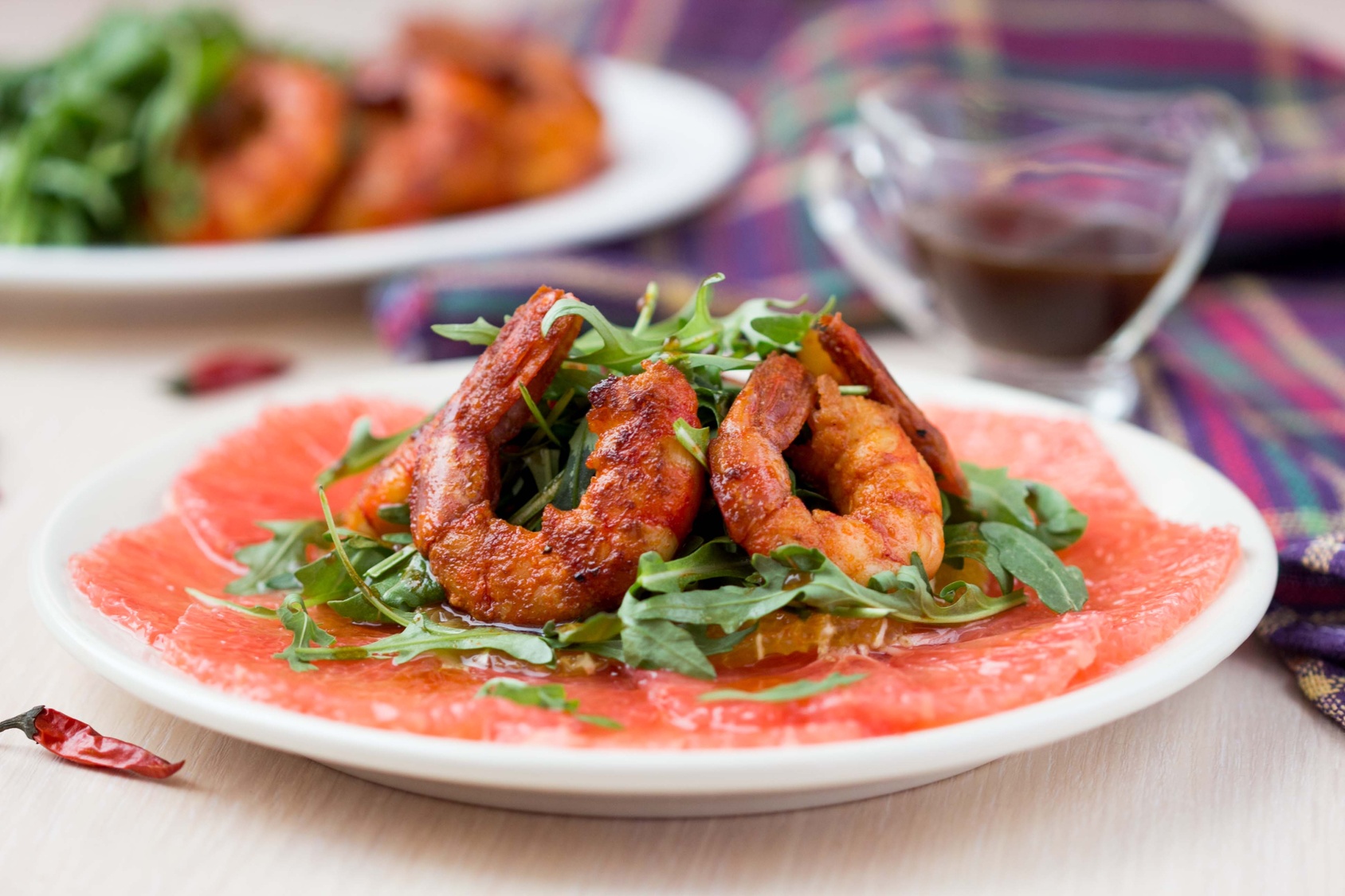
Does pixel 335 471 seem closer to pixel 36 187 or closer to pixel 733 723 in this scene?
pixel 733 723

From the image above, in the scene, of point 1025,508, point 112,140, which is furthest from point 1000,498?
point 112,140

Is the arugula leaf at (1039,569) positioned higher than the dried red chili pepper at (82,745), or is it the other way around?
the arugula leaf at (1039,569)

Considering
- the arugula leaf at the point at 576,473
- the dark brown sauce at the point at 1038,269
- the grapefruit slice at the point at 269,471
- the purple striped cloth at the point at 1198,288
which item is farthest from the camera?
the dark brown sauce at the point at 1038,269

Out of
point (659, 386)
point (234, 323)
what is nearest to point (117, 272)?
point (234, 323)

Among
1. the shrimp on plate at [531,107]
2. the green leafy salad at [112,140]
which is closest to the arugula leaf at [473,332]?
the green leafy salad at [112,140]

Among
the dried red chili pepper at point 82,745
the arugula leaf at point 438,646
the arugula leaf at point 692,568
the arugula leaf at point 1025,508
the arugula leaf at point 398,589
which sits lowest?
the dried red chili pepper at point 82,745

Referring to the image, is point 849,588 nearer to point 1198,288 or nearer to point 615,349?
point 615,349

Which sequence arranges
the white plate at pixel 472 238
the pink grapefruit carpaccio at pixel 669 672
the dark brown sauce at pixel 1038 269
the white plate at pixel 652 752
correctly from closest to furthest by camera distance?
the white plate at pixel 652 752 → the pink grapefruit carpaccio at pixel 669 672 → the dark brown sauce at pixel 1038 269 → the white plate at pixel 472 238

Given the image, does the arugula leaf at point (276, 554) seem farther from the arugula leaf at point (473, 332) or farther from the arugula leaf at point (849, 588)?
the arugula leaf at point (849, 588)
